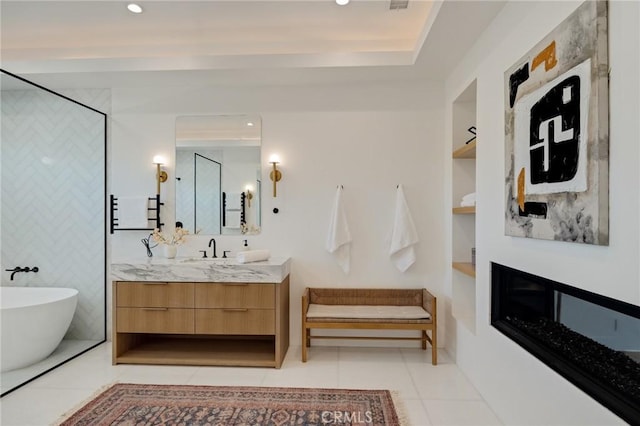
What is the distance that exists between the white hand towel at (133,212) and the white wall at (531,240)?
3123 mm

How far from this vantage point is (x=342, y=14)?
289 centimetres

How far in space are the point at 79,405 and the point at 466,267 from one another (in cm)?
306

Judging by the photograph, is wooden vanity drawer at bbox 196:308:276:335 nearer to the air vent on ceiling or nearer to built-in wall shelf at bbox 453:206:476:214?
built-in wall shelf at bbox 453:206:476:214

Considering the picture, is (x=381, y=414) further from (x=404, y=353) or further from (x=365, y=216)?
(x=365, y=216)

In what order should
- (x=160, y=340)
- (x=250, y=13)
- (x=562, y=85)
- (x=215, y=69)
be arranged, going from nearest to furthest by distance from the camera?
(x=562, y=85), (x=250, y=13), (x=215, y=69), (x=160, y=340)

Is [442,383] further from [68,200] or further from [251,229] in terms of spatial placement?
[68,200]

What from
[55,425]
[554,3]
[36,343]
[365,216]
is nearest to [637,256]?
[554,3]

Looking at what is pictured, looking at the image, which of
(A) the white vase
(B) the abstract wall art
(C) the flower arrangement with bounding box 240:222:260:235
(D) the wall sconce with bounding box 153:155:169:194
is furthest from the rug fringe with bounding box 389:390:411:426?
(D) the wall sconce with bounding box 153:155:169:194

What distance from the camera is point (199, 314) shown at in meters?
3.05

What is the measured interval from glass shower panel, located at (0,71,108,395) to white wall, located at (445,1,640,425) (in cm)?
359

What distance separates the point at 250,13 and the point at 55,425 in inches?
127

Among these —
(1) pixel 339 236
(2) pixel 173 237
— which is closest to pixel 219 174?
(2) pixel 173 237

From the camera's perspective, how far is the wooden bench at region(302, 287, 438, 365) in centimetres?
300

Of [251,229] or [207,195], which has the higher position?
[207,195]
